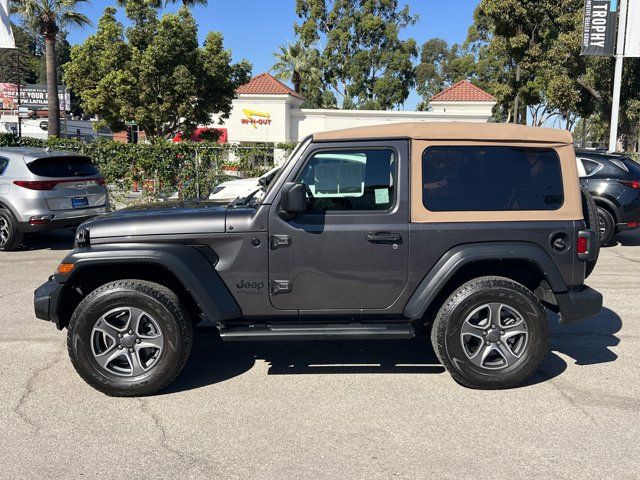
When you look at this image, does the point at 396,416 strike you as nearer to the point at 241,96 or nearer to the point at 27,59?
the point at 241,96

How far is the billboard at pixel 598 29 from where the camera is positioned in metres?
17.0

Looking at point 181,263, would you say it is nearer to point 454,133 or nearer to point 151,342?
point 151,342

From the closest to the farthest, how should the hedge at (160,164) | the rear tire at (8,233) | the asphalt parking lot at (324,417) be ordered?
1. the asphalt parking lot at (324,417)
2. the rear tire at (8,233)
3. the hedge at (160,164)

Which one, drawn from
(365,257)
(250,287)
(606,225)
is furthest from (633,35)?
(250,287)

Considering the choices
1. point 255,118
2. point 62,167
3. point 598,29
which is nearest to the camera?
point 62,167

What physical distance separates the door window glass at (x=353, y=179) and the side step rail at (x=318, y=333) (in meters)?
0.87

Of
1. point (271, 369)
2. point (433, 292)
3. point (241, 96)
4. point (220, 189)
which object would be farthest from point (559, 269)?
point (241, 96)

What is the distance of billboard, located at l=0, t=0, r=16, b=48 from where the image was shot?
1603 cm

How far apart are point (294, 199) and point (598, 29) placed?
662 inches

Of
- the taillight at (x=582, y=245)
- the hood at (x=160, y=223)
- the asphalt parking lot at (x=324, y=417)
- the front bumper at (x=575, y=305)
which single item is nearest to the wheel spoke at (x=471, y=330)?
the asphalt parking lot at (x=324, y=417)

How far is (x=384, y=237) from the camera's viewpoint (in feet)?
13.5

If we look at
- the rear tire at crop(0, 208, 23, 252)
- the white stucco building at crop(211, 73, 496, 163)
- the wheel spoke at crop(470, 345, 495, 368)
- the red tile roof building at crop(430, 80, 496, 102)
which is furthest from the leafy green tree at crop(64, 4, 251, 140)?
the wheel spoke at crop(470, 345, 495, 368)

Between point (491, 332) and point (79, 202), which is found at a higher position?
point (79, 202)

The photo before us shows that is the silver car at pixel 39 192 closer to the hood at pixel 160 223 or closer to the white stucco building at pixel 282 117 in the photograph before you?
the hood at pixel 160 223
